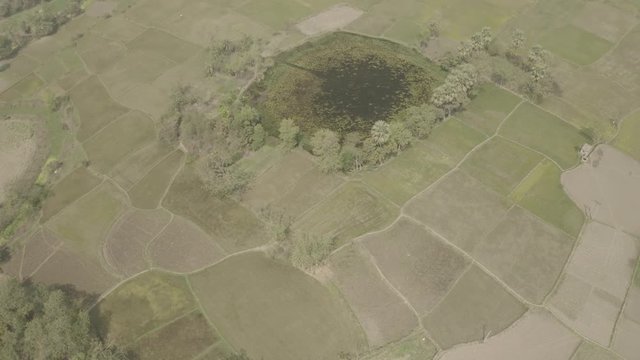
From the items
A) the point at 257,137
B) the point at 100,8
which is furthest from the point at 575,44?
the point at 100,8

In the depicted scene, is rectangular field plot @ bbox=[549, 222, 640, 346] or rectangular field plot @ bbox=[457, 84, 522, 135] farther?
rectangular field plot @ bbox=[457, 84, 522, 135]

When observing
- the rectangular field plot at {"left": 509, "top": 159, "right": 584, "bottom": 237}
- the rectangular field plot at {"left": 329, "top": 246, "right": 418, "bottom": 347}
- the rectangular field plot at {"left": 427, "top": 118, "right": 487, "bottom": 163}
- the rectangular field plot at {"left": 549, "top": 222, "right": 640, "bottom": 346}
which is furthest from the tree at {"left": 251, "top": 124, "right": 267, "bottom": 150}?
the rectangular field plot at {"left": 549, "top": 222, "right": 640, "bottom": 346}

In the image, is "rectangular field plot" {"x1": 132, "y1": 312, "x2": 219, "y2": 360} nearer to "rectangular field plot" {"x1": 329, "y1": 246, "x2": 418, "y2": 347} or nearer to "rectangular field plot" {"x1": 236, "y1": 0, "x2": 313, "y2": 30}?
"rectangular field plot" {"x1": 329, "y1": 246, "x2": 418, "y2": 347}

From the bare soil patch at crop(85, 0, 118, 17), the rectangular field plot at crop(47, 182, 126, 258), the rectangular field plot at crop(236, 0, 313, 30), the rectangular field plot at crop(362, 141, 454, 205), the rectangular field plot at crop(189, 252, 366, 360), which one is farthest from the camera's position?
the bare soil patch at crop(85, 0, 118, 17)

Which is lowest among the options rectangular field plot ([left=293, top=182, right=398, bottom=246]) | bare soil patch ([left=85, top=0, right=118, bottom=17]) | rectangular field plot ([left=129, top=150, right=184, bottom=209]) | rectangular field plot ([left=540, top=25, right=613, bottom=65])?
rectangular field plot ([left=540, top=25, right=613, bottom=65])

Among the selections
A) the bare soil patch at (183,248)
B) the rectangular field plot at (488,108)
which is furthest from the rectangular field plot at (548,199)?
the bare soil patch at (183,248)

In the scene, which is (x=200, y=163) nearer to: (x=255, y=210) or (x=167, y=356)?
(x=255, y=210)

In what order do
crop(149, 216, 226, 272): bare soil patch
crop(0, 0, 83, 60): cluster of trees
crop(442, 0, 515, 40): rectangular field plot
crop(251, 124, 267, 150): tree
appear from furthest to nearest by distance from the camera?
1. crop(0, 0, 83, 60): cluster of trees
2. crop(442, 0, 515, 40): rectangular field plot
3. crop(251, 124, 267, 150): tree
4. crop(149, 216, 226, 272): bare soil patch
